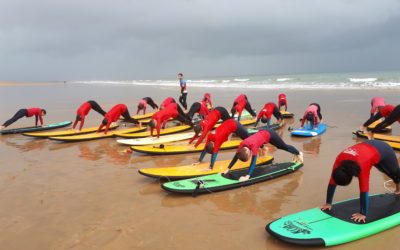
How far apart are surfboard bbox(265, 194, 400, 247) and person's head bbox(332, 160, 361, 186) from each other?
0.62 meters

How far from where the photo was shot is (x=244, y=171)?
7.61 m

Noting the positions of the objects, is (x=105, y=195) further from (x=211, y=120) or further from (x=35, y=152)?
(x=35, y=152)

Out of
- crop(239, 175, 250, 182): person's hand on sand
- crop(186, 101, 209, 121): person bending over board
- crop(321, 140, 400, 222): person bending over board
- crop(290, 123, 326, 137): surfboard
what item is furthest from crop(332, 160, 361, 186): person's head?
crop(186, 101, 209, 121): person bending over board

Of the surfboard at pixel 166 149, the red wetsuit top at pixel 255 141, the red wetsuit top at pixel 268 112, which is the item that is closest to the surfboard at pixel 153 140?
the surfboard at pixel 166 149

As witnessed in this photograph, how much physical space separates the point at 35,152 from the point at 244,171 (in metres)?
7.22

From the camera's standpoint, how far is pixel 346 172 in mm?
4883

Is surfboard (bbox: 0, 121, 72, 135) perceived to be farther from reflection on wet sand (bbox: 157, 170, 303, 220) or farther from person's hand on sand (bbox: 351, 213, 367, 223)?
person's hand on sand (bbox: 351, 213, 367, 223)

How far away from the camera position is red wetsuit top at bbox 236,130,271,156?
7016 mm

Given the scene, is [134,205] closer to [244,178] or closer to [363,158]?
[244,178]

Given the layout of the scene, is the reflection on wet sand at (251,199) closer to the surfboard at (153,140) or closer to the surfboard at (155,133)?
the surfboard at (153,140)

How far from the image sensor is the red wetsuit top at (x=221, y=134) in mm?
7939

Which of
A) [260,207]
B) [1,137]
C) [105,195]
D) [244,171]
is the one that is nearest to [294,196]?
[260,207]

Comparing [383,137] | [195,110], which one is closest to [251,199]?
[383,137]

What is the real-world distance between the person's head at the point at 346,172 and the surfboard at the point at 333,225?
62cm
